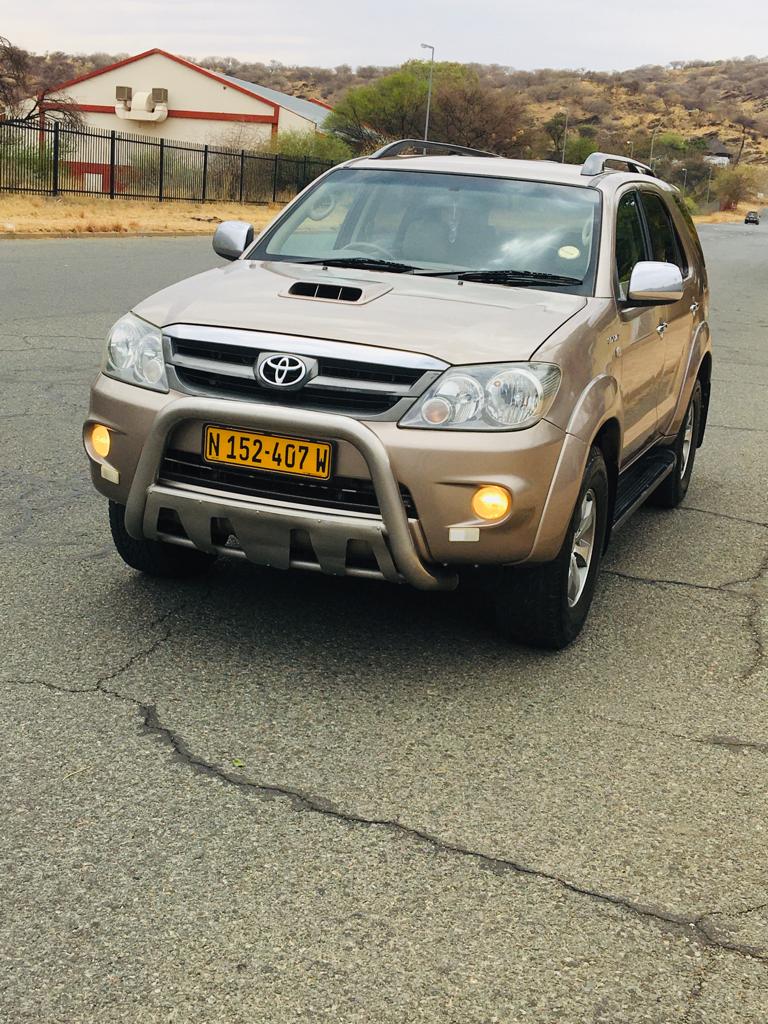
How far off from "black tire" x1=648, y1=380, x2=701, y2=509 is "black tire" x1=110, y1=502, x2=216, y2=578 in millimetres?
2793

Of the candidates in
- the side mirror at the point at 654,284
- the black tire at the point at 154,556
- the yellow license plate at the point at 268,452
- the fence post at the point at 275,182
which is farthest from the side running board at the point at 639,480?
the fence post at the point at 275,182

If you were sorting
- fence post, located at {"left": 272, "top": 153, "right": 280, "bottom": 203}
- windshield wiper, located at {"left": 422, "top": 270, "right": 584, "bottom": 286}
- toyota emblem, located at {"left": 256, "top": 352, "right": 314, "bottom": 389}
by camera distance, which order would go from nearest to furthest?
1. toyota emblem, located at {"left": 256, "top": 352, "right": 314, "bottom": 389}
2. windshield wiper, located at {"left": 422, "top": 270, "right": 584, "bottom": 286}
3. fence post, located at {"left": 272, "top": 153, "right": 280, "bottom": 203}

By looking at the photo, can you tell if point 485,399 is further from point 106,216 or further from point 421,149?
point 106,216

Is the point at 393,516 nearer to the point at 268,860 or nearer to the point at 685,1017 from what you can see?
the point at 268,860

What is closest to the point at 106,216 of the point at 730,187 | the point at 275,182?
the point at 275,182

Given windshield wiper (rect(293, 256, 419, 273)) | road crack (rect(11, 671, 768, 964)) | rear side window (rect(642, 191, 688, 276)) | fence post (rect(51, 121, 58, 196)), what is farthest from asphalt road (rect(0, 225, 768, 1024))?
fence post (rect(51, 121, 58, 196))

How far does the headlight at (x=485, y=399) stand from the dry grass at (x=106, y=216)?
20.9m

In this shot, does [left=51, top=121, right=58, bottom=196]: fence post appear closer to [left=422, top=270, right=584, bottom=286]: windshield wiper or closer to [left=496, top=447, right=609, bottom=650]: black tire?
[left=422, top=270, right=584, bottom=286]: windshield wiper

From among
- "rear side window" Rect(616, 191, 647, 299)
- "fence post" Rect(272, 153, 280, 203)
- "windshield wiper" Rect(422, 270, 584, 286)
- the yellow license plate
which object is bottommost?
"fence post" Rect(272, 153, 280, 203)

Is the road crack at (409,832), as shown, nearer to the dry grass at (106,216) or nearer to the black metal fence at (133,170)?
the dry grass at (106,216)

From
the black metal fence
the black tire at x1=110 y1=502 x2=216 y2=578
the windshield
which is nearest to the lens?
the black tire at x1=110 y1=502 x2=216 y2=578

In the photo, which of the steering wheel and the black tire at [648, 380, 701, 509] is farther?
the black tire at [648, 380, 701, 509]

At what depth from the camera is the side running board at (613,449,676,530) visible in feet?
18.2

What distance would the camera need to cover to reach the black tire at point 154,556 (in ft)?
16.5
